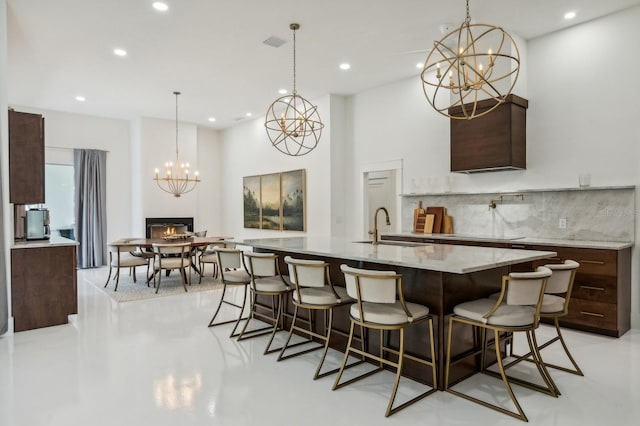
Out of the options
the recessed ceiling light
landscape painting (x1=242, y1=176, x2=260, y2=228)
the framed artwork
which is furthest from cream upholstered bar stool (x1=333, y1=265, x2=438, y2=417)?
landscape painting (x1=242, y1=176, x2=260, y2=228)

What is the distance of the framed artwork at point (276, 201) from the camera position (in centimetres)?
796

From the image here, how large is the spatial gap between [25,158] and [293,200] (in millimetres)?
4537

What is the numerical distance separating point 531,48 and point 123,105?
7.27 m

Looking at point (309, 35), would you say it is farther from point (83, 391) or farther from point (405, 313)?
point (83, 391)

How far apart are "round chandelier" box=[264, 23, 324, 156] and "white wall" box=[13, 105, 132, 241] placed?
11.8 ft

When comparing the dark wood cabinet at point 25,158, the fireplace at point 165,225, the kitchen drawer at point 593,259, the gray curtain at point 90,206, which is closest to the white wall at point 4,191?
the dark wood cabinet at point 25,158

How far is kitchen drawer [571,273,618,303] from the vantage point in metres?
4.00

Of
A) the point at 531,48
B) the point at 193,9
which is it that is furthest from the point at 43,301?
the point at 531,48

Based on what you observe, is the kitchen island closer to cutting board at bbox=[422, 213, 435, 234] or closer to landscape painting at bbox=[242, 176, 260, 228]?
cutting board at bbox=[422, 213, 435, 234]

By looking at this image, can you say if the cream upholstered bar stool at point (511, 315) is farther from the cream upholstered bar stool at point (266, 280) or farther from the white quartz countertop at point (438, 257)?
the cream upholstered bar stool at point (266, 280)

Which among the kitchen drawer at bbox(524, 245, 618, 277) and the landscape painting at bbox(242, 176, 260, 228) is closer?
the kitchen drawer at bbox(524, 245, 618, 277)

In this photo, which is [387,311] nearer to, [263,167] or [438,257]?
[438,257]

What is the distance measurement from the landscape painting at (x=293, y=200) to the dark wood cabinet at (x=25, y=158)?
14.1 ft

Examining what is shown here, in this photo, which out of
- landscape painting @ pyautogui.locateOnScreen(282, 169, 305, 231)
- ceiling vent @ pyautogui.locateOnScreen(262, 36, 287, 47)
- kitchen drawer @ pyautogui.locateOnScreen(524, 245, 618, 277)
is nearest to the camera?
kitchen drawer @ pyautogui.locateOnScreen(524, 245, 618, 277)
